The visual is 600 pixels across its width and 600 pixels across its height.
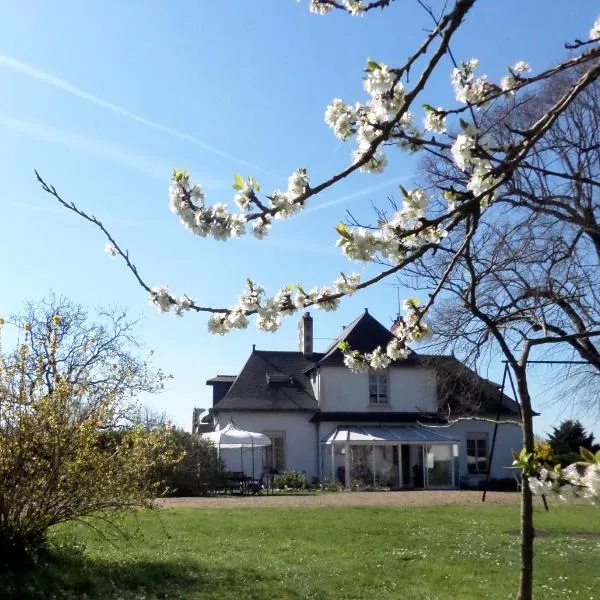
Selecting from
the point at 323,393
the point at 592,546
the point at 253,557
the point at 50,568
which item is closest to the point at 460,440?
A: the point at 323,393

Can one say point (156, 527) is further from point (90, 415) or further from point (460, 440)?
point (460, 440)

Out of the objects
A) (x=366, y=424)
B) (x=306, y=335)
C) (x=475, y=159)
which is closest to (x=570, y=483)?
(x=475, y=159)

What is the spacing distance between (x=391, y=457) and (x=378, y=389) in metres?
3.09

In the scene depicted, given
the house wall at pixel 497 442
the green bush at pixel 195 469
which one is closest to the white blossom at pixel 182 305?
the green bush at pixel 195 469

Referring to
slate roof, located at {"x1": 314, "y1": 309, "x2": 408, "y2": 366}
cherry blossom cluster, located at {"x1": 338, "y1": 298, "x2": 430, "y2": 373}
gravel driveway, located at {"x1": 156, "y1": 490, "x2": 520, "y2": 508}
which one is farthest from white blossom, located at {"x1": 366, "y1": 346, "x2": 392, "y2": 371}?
slate roof, located at {"x1": 314, "y1": 309, "x2": 408, "y2": 366}

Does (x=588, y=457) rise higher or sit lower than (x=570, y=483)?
higher

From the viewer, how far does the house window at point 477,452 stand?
34031mm

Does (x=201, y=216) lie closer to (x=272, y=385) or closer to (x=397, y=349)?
(x=397, y=349)

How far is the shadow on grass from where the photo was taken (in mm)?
8109

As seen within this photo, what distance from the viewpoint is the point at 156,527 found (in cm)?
1338

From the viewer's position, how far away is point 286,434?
111ft

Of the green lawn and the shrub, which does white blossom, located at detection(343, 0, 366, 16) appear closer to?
the green lawn

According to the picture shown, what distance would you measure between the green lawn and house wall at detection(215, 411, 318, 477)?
18.7 meters

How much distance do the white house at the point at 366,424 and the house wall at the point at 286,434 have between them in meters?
0.04
